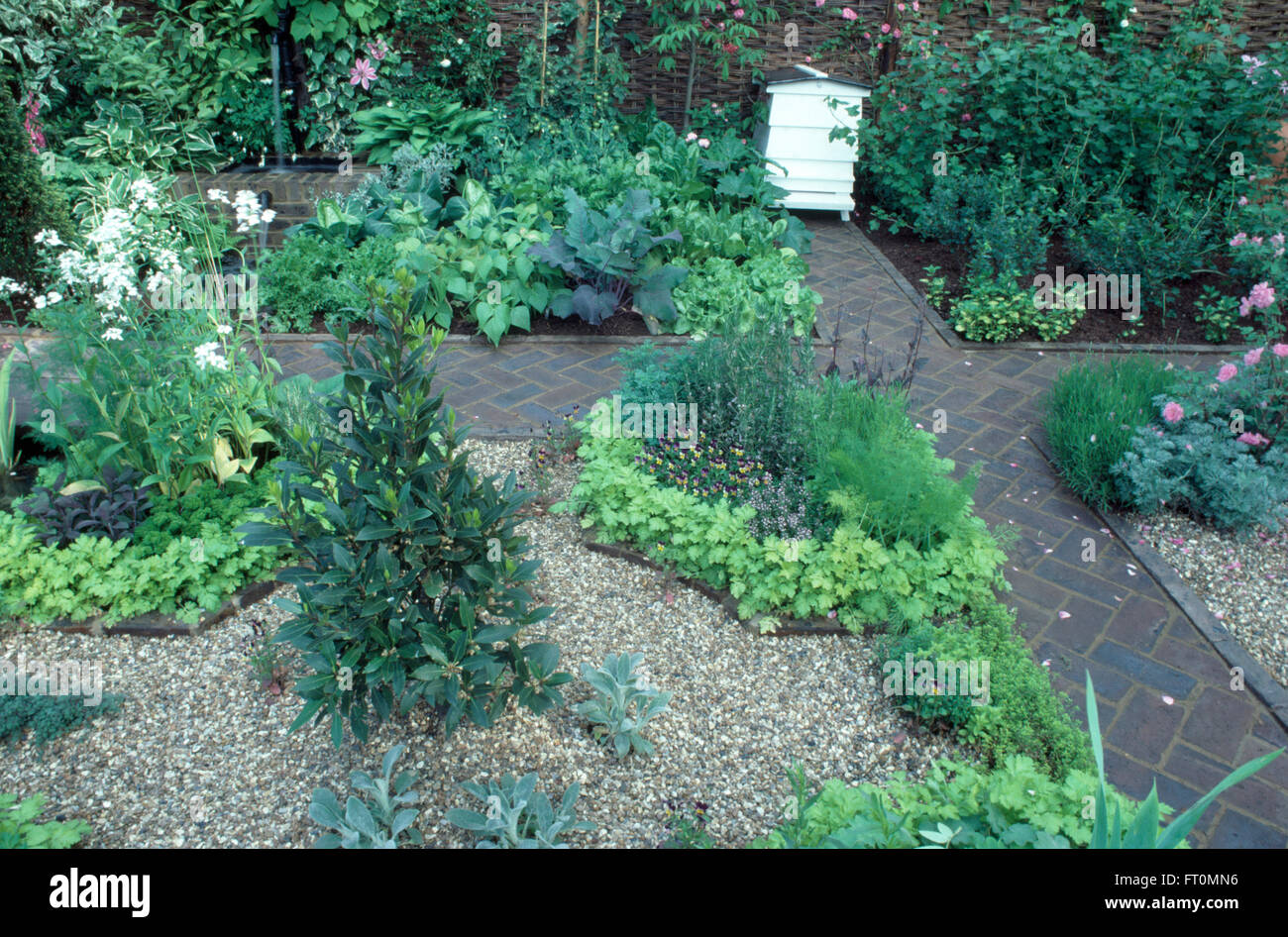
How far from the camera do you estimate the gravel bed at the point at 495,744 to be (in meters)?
2.60

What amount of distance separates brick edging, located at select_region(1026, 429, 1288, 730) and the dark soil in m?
2.19

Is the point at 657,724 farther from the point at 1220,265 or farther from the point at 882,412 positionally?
the point at 1220,265

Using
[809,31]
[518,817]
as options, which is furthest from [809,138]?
[518,817]

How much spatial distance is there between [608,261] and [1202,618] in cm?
367

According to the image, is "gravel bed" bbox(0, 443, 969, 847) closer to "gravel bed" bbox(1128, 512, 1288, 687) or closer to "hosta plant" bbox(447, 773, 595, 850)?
"hosta plant" bbox(447, 773, 595, 850)

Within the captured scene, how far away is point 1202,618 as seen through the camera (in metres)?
3.53

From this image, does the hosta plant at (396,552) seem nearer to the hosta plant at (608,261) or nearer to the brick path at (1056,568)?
the brick path at (1056,568)

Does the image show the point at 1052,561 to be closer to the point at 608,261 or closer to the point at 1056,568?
the point at 1056,568

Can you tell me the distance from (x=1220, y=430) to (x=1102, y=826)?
2908 mm

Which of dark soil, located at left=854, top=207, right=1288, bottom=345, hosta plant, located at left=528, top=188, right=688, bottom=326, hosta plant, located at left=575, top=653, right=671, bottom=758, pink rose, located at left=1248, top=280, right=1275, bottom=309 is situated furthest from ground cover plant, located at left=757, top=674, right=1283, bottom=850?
dark soil, located at left=854, top=207, right=1288, bottom=345

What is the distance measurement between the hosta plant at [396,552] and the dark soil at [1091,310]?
453 cm

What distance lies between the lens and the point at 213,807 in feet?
8.53

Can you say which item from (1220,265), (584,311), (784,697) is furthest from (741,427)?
(1220,265)

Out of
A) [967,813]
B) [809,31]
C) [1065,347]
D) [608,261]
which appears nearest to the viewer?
[967,813]
